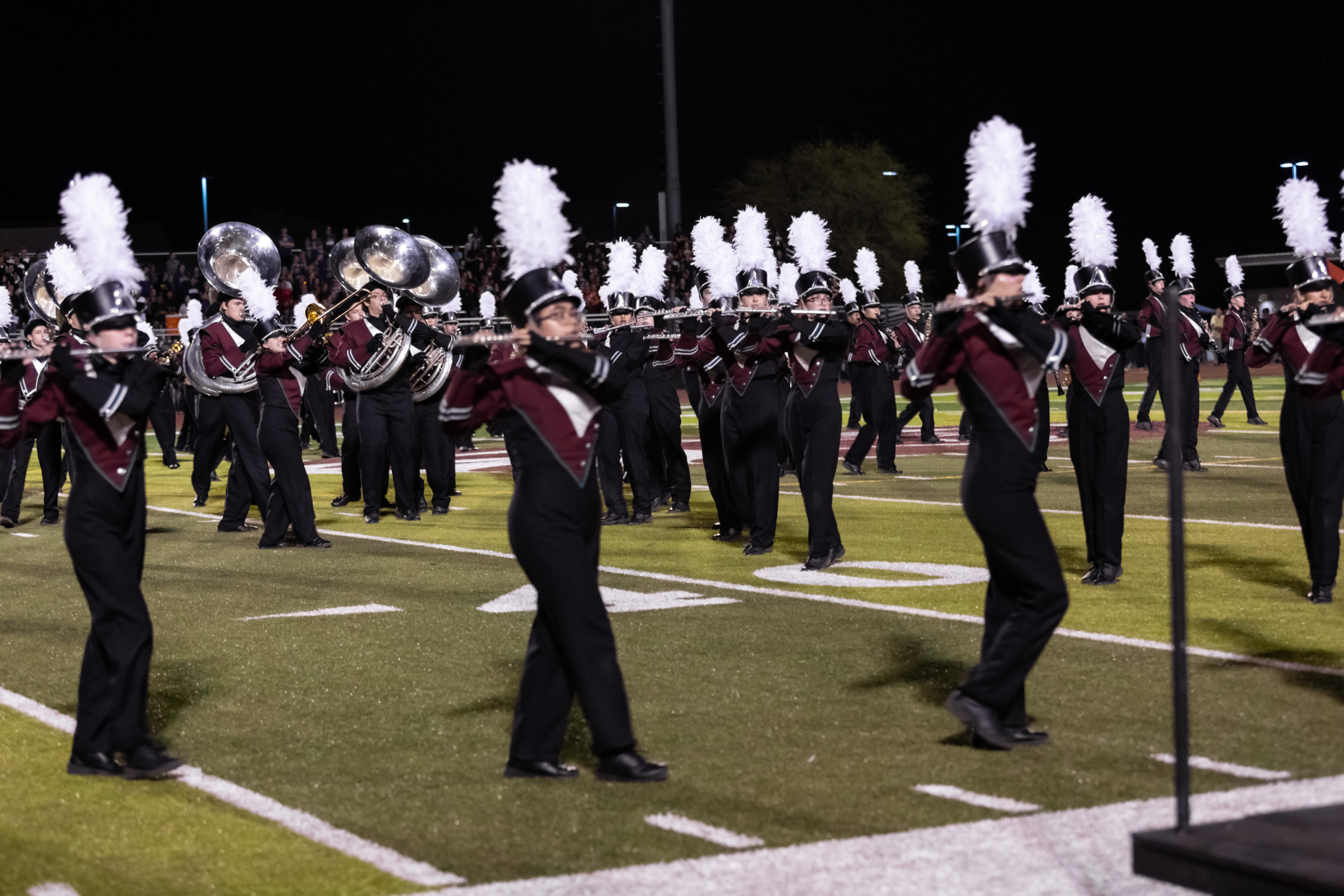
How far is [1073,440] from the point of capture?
32.0ft

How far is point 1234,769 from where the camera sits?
17.5 ft

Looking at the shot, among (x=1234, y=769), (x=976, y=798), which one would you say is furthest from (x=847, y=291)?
(x=976, y=798)

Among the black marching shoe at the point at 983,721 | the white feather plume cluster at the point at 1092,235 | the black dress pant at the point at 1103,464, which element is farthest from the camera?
the white feather plume cluster at the point at 1092,235

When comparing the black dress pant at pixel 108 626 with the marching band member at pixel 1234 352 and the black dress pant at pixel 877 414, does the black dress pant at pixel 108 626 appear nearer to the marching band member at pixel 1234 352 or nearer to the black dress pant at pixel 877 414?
the black dress pant at pixel 877 414

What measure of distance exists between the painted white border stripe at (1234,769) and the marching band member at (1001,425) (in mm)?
554

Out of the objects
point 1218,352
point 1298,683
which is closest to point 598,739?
point 1298,683

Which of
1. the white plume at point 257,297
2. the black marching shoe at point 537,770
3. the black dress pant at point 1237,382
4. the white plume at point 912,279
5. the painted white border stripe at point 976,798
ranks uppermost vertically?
the white plume at point 912,279

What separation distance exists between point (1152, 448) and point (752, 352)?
9.54 m

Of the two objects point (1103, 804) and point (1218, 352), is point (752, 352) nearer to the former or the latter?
point (1103, 804)

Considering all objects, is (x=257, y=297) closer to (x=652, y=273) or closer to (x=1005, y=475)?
(x=652, y=273)

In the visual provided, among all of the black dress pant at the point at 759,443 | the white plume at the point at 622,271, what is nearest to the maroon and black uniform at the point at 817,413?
the black dress pant at the point at 759,443

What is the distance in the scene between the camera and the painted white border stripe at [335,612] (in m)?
9.24

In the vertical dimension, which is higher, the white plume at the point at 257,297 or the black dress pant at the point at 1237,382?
the white plume at the point at 257,297

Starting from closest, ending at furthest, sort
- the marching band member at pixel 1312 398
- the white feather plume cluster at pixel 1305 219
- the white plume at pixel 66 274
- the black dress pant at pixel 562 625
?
the black dress pant at pixel 562 625
the white plume at pixel 66 274
the marching band member at pixel 1312 398
the white feather plume cluster at pixel 1305 219
